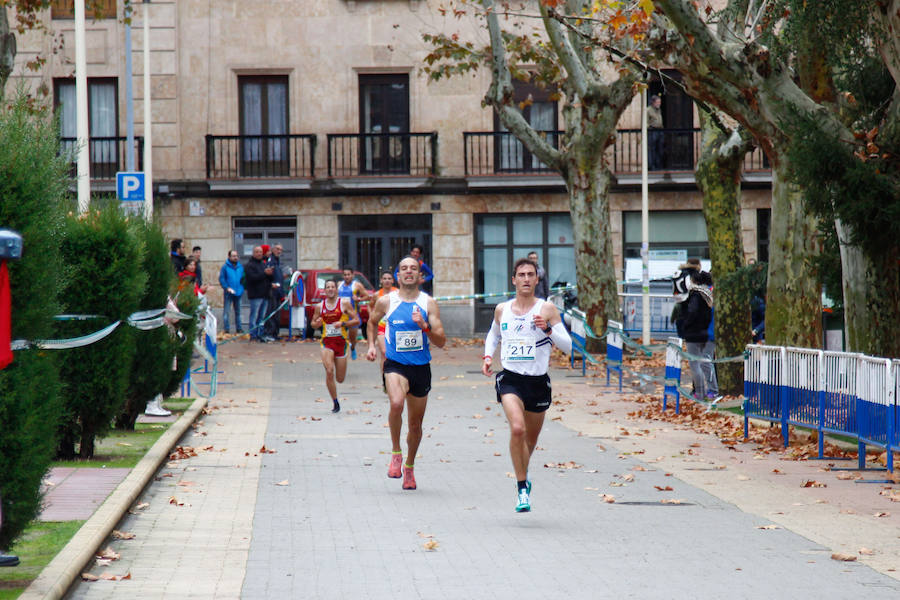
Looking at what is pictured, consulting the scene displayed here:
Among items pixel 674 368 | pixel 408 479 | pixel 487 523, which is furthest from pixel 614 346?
pixel 487 523

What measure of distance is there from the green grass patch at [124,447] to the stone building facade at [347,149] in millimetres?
22658

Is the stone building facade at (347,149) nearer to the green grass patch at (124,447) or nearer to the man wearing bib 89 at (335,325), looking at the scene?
the man wearing bib 89 at (335,325)

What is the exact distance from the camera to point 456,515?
1015 centimetres

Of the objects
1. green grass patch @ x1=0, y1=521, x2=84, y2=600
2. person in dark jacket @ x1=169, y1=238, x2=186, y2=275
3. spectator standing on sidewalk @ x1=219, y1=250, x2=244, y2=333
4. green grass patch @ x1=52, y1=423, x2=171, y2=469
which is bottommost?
green grass patch @ x1=52, y1=423, x2=171, y2=469

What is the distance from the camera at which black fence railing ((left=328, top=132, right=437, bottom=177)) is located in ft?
125

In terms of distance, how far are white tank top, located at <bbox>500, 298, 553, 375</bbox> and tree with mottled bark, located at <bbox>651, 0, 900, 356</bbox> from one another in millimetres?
4485

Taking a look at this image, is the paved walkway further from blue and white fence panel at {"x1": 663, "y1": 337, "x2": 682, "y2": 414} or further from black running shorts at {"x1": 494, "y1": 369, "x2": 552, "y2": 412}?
blue and white fence panel at {"x1": 663, "y1": 337, "x2": 682, "y2": 414}

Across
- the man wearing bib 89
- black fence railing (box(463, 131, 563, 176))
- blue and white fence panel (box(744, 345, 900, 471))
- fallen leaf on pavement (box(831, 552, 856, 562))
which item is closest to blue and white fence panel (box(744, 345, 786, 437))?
blue and white fence panel (box(744, 345, 900, 471))

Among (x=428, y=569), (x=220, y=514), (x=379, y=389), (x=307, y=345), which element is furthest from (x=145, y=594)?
(x=307, y=345)

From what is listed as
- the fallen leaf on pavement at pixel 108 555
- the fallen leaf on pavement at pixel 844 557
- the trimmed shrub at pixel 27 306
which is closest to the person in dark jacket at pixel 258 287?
the fallen leaf on pavement at pixel 108 555

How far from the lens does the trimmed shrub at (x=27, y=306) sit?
696 centimetres

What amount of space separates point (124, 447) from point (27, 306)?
6849mm

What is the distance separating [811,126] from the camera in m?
13.8

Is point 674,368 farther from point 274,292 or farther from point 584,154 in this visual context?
point 274,292
